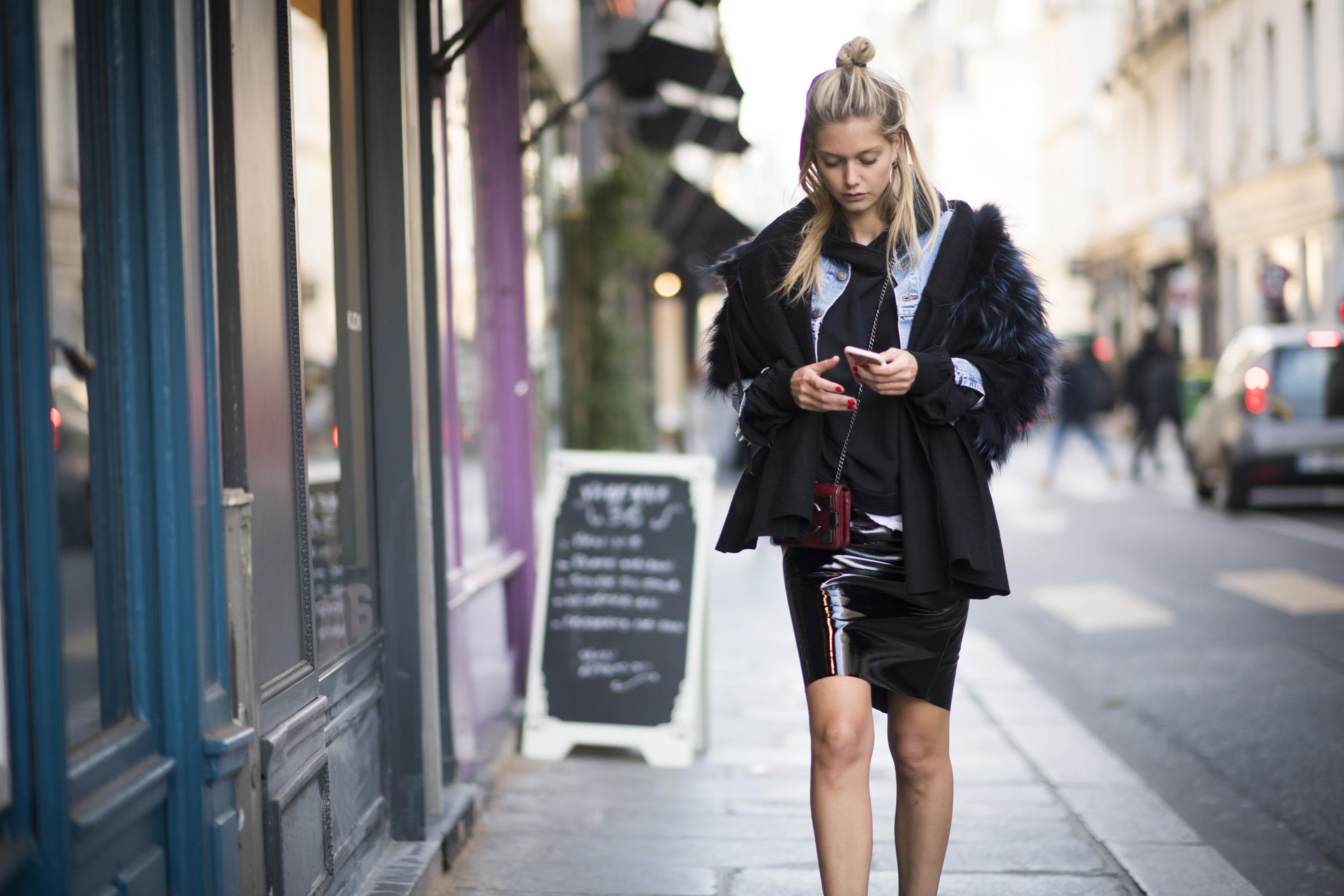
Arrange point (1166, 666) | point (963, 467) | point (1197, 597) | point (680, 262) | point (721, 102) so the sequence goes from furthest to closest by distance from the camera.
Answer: point (680, 262)
point (721, 102)
point (1197, 597)
point (1166, 666)
point (963, 467)

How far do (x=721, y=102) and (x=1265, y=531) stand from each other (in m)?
5.95

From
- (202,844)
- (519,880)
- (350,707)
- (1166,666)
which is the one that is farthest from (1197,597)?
(202,844)

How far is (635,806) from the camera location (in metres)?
4.31

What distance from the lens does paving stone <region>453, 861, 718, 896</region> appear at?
11.6ft

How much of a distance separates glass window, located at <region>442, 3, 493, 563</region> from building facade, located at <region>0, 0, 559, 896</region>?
0.54 m

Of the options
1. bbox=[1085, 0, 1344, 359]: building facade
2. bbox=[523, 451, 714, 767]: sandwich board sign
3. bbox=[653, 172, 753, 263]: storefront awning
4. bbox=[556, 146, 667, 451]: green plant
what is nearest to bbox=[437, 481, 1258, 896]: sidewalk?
bbox=[523, 451, 714, 767]: sandwich board sign

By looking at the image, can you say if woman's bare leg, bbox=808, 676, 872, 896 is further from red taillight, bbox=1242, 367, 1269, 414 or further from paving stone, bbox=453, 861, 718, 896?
red taillight, bbox=1242, 367, 1269, 414

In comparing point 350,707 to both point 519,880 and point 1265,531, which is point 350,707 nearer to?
point 519,880

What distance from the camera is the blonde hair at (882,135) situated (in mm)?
2613

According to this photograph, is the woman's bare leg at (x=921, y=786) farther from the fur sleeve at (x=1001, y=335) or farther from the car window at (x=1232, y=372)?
the car window at (x=1232, y=372)


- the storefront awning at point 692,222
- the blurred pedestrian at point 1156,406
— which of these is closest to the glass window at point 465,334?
the storefront awning at point 692,222

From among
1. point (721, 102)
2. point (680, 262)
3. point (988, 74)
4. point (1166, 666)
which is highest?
point (988, 74)

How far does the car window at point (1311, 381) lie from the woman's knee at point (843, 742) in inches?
418

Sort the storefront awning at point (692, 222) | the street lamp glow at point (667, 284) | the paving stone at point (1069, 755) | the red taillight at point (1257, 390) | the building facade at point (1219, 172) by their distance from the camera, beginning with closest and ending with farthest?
the paving stone at point (1069, 755) < the red taillight at point (1257, 390) < the street lamp glow at point (667, 284) < the storefront awning at point (692, 222) < the building facade at point (1219, 172)
